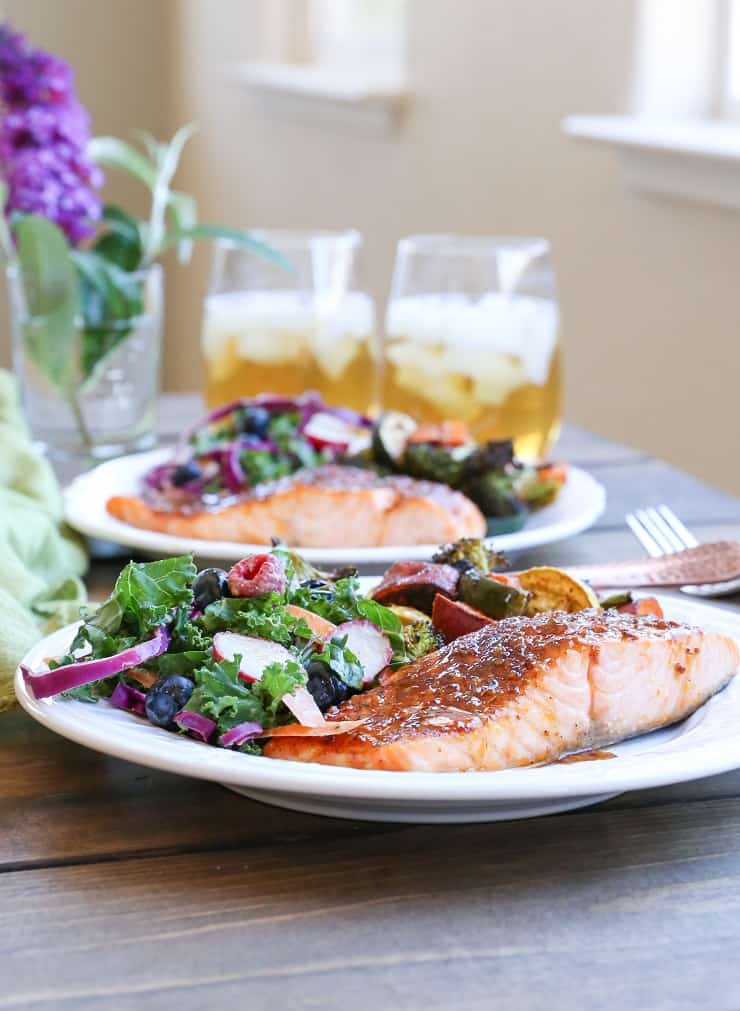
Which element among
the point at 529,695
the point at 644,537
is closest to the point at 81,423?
the point at 644,537

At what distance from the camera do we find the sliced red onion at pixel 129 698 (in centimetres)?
88

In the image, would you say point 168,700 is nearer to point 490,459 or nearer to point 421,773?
point 421,773

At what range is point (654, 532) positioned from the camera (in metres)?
1.40

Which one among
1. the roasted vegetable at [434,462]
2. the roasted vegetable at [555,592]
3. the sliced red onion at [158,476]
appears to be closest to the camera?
the roasted vegetable at [555,592]

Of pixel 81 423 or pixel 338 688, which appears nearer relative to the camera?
pixel 338 688

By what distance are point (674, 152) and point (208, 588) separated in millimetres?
1682

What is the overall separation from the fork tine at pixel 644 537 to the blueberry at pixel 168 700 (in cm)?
58

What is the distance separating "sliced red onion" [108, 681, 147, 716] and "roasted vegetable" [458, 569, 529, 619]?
0.25 metres

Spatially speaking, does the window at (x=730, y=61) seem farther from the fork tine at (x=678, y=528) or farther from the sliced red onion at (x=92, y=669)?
the sliced red onion at (x=92, y=669)

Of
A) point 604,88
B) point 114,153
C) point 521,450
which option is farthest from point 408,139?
point 521,450

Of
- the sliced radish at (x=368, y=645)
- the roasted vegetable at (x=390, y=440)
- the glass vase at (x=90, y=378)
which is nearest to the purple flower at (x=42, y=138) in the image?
the glass vase at (x=90, y=378)

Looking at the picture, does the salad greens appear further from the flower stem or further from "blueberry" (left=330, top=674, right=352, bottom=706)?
the flower stem

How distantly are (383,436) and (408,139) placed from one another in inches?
86.9

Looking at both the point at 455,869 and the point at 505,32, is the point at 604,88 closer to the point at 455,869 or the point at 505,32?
the point at 505,32
